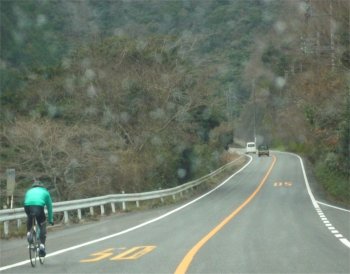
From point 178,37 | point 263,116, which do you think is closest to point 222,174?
point 178,37

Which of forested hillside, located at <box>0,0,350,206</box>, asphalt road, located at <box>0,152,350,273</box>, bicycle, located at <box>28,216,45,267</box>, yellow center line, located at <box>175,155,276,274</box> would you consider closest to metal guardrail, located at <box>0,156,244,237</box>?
asphalt road, located at <box>0,152,350,273</box>

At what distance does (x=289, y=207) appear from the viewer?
28453mm

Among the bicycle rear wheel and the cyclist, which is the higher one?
the cyclist

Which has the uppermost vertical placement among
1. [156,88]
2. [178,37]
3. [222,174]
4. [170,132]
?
[178,37]

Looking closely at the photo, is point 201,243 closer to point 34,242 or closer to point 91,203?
point 34,242

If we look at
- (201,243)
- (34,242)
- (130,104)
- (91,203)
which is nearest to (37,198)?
(34,242)

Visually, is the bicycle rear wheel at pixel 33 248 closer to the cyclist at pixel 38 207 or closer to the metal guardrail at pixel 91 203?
the cyclist at pixel 38 207

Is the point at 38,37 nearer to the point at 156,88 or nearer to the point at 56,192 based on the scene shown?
the point at 156,88

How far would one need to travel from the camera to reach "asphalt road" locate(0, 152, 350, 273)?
10.7 metres

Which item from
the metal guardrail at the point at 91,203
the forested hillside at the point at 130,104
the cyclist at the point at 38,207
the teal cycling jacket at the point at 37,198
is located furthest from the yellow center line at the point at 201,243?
the forested hillside at the point at 130,104

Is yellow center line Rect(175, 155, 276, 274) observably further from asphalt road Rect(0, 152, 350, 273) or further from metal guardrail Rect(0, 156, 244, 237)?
metal guardrail Rect(0, 156, 244, 237)

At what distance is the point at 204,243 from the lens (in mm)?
14273

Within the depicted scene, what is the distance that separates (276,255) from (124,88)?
2907 cm

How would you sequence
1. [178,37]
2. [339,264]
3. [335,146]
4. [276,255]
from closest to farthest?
1. [339,264]
2. [276,255]
3. [335,146]
4. [178,37]
